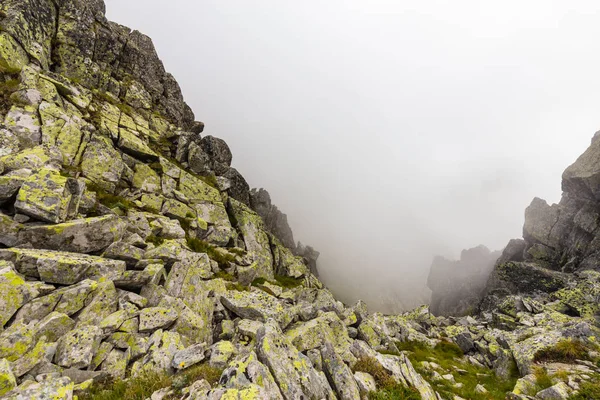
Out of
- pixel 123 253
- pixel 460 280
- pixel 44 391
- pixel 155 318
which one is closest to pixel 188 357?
pixel 155 318

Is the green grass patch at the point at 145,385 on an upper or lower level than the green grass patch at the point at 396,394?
upper

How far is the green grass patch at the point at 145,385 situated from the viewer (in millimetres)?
7807

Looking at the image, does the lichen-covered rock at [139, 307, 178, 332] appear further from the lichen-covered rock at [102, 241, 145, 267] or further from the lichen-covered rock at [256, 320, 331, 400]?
the lichen-covered rock at [256, 320, 331, 400]

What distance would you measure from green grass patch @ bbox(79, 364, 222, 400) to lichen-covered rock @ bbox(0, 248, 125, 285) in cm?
710

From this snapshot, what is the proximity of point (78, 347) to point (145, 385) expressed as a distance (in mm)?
3713

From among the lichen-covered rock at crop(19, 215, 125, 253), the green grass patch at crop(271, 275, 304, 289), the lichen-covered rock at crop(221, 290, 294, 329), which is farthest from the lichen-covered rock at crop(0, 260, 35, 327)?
the green grass patch at crop(271, 275, 304, 289)

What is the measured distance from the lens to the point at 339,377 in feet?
33.2

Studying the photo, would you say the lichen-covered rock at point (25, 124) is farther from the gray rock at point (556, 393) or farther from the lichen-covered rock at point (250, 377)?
the gray rock at point (556, 393)

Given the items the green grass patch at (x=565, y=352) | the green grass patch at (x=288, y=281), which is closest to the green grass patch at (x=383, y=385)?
the green grass patch at (x=565, y=352)

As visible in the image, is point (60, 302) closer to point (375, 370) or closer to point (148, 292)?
point (148, 292)

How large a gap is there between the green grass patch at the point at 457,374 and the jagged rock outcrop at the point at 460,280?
63968mm

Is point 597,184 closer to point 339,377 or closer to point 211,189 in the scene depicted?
point 339,377

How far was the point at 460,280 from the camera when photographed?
105m

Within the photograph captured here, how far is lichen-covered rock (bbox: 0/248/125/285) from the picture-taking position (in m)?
12.1
